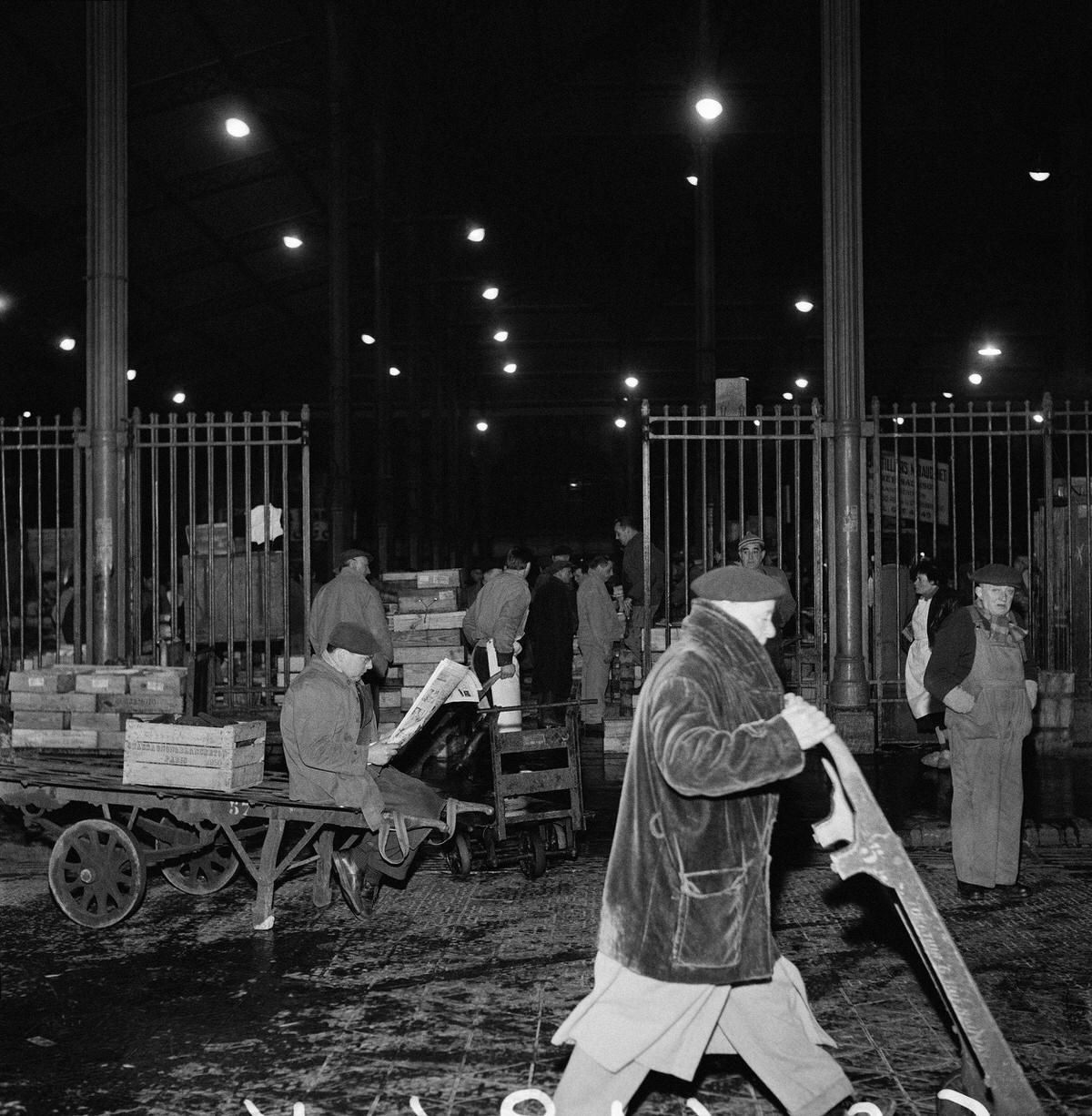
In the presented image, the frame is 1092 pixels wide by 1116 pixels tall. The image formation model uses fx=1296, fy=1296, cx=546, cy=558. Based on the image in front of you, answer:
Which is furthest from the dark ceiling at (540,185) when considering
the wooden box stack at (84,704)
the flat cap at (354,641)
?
the flat cap at (354,641)

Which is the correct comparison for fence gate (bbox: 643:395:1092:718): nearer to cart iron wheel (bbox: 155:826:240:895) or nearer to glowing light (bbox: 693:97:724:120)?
glowing light (bbox: 693:97:724:120)

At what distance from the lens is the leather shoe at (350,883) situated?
6.70m

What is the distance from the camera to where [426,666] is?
44.5ft

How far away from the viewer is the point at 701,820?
12.2ft

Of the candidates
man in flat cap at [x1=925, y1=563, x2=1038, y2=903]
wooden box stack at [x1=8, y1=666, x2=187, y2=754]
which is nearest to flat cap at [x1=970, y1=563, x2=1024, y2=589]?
man in flat cap at [x1=925, y1=563, x2=1038, y2=903]

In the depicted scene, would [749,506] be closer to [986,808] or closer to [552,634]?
[552,634]

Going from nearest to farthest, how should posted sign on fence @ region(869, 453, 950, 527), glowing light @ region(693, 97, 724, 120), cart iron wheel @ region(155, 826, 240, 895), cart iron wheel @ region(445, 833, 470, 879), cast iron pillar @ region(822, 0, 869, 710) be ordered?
1. cart iron wheel @ region(155, 826, 240, 895)
2. cart iron wheel @ region(445, 833, 470, 879)
3. cast iron pillar @ region(822, 0, 869, 710)
4. posted sign on fence @ region(869, 453, 950, 527)
5. glowing light @ region(693, 97, 724, 120)

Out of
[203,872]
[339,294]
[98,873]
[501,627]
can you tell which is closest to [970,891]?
[203,872]

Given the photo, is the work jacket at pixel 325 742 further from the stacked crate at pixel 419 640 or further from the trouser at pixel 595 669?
the trouser at pixel 595 669

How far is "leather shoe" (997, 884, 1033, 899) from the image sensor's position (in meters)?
7.33

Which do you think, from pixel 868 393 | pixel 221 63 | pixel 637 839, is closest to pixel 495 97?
pixel 221 63

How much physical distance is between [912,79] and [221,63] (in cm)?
1319

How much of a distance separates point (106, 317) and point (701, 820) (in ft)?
33.9

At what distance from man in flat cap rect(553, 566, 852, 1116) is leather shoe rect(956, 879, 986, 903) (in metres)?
3.77
